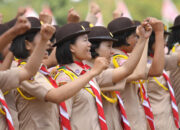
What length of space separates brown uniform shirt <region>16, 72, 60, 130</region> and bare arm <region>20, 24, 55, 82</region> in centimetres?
44

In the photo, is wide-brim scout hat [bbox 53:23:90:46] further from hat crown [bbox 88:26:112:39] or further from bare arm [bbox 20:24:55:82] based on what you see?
bare arm [bbox 20:24:55:82]

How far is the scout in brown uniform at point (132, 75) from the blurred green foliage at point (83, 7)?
50.7 ft

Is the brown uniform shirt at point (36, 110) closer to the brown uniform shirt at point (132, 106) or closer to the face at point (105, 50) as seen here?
the face at point (105, 50)

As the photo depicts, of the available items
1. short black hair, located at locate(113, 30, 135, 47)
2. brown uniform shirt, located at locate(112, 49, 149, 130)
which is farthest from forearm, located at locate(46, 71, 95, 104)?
short black hair, located at locate(113, 30, 135, 47)

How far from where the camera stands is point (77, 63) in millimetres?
4949

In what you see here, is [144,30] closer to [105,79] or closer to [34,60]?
[105,79]

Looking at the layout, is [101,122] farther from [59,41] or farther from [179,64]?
[179,64]

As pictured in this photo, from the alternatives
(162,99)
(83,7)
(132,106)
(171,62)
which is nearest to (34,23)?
(132,106)

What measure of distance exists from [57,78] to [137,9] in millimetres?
18324

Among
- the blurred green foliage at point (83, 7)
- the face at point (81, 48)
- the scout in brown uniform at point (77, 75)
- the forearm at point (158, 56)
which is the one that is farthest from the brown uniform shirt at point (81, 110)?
the blurred green foliage at point (83, 7)

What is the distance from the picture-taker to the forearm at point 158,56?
17.7 ft

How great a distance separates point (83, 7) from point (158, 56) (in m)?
17.5

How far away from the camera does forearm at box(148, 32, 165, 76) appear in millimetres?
5402

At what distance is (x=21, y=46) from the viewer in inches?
177
